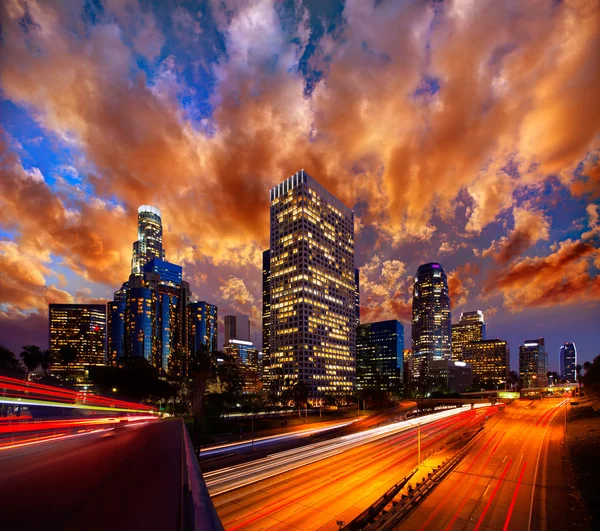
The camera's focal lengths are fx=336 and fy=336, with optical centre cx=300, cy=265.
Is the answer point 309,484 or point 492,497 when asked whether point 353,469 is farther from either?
point 492,497

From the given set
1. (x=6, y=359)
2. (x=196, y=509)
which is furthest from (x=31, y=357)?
(x=196, y=509)

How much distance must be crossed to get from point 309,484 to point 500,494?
1993 cm

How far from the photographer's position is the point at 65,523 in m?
7.07

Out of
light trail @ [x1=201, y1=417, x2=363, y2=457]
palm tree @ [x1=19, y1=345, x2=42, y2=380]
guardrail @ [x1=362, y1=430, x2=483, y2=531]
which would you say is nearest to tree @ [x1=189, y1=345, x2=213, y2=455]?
light trail @ [x1=201, y1=417, x2=363, y2=457]

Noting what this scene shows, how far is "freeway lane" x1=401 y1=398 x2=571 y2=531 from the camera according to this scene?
94.9 feet

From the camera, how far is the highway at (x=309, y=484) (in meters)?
27.7

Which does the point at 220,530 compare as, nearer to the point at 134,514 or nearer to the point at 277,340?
the point at 134,514

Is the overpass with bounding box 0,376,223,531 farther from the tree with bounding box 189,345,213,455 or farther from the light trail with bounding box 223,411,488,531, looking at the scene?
the tree with bounding box 189,345,213,455

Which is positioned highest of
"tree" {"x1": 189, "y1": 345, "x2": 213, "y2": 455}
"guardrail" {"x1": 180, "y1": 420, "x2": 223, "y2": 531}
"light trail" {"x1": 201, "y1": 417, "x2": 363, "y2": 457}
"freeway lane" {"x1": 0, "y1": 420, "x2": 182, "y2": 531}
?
"guardrail" {"x1": 180, "y1": 420, "x2": 223, "y2": 531}

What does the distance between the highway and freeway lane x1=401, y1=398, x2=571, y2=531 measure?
5.27 meters

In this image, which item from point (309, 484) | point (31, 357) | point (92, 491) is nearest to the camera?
point (92, 491)

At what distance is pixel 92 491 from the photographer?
9.80 metres

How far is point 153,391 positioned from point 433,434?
72.1 m

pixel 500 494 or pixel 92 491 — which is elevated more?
pixel 92 491
